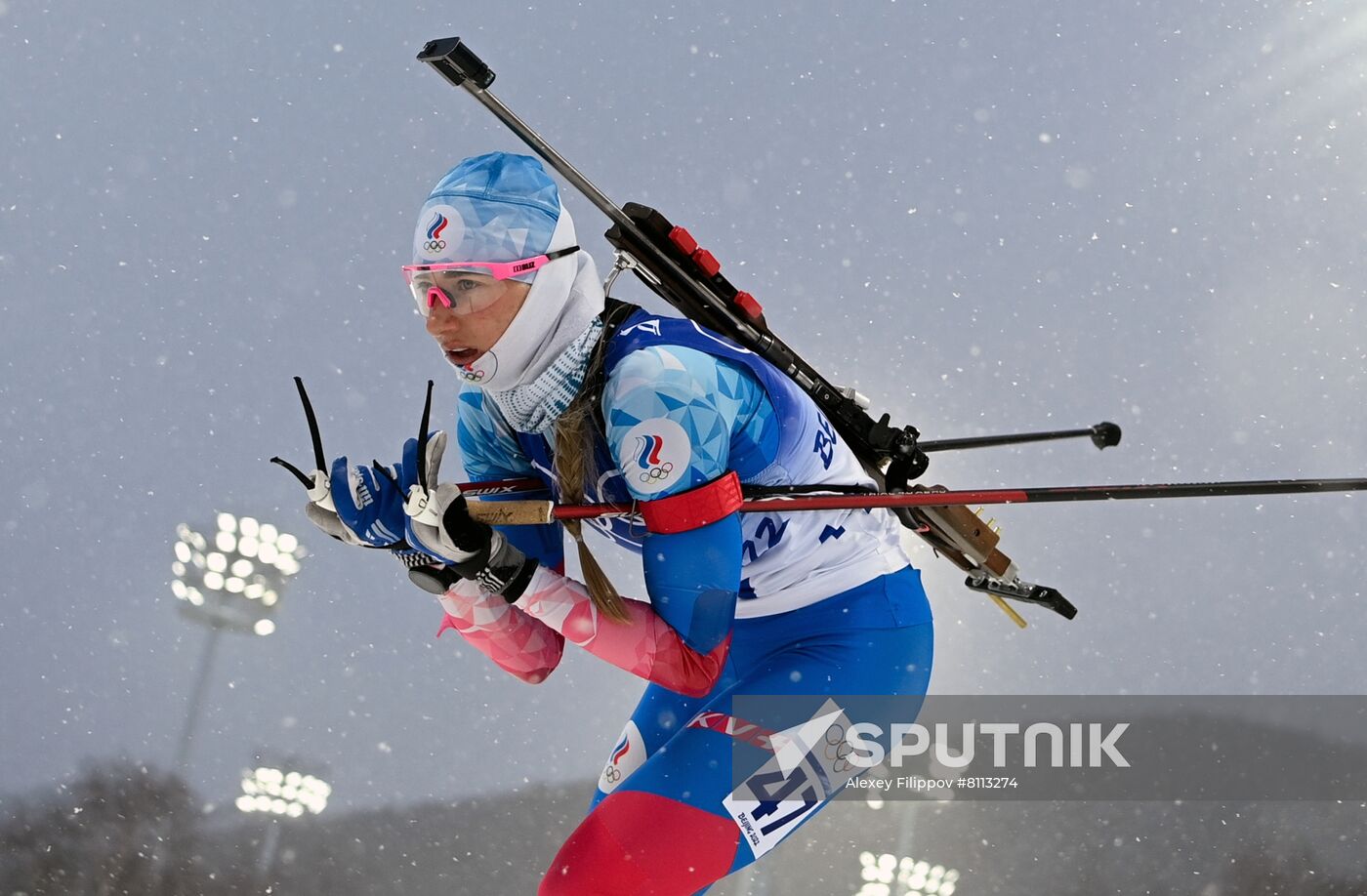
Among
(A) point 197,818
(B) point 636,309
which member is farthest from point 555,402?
(A) point 197,818

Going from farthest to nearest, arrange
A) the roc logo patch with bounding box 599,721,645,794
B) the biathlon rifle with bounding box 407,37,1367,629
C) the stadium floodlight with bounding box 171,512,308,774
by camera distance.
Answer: the stadium floodlight with bounding box 171,512,308,774 → the roc logo patch with bounding box 599,721,645,794 → the biathlon rifle with bounding box 407,37,1367,629

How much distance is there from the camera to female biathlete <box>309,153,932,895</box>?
2.50 meters

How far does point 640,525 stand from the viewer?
2840 mm

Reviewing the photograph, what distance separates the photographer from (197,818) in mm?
15094

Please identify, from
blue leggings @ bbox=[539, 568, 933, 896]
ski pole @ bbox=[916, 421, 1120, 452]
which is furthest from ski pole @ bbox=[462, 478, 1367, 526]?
ski pole @ bbox=[916, 421, 1120, 452]

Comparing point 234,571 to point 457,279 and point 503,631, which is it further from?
Result: point 457,279

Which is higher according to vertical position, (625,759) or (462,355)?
(462,355)

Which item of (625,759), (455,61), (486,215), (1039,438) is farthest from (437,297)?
(1039,438)

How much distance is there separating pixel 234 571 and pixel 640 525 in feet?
31.7

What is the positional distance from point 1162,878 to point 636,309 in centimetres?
1856

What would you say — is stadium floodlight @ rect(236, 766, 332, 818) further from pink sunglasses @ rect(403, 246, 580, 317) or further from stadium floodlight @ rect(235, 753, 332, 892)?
pink sunglasses @ rect(403, 246, 580, 317)

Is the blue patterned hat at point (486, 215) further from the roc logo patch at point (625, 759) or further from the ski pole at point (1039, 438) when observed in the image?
the ski pole at point (1039, 438)

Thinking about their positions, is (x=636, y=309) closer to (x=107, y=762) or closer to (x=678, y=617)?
(x=678, y=617)

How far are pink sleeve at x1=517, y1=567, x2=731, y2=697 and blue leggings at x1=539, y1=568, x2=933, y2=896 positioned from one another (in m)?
0.19
